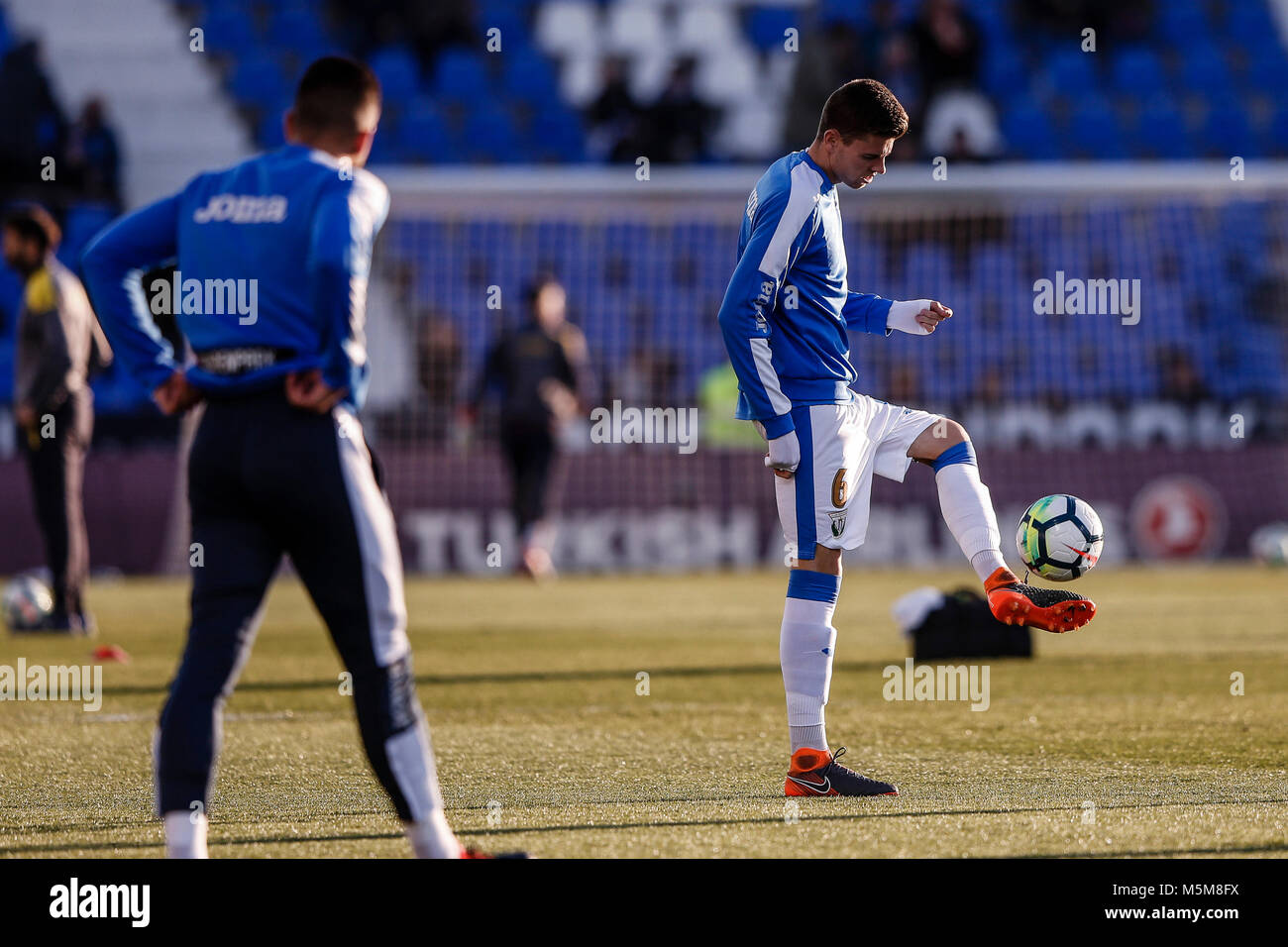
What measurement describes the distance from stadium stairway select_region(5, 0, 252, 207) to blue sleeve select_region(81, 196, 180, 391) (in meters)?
18.2

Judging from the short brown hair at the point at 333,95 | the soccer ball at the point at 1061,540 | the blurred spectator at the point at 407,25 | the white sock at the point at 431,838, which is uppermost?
the blurred spectator at the point at 407,25

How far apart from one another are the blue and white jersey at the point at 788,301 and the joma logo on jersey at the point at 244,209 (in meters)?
1.71

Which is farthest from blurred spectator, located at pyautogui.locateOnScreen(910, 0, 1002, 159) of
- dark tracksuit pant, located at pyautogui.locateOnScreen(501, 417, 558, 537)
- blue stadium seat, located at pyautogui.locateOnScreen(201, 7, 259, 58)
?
blue stadium seat, located at pyautogui.locateOnScreen(201, 7, 259, 58)

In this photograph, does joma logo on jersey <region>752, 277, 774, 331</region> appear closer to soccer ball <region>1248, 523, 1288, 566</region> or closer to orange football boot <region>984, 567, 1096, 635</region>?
orange football boot <region>984, 567, 1096, 635</region>

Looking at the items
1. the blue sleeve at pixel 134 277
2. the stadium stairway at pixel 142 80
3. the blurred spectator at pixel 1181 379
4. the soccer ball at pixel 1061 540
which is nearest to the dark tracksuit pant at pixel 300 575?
the blue sleeve at pixel 134 277

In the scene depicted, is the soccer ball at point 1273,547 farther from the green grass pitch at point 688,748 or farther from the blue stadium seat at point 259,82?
the blue stadium seat at point 259,82

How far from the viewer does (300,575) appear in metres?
3.65

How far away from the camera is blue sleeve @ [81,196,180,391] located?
3.89 metres

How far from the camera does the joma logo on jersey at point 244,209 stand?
3676mm

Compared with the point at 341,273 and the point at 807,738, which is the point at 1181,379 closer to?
the point at 807,738

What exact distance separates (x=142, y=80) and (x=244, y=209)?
20750mm

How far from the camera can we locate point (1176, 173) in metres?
16.8

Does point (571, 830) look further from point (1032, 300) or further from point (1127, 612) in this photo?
point (1032, 300)
